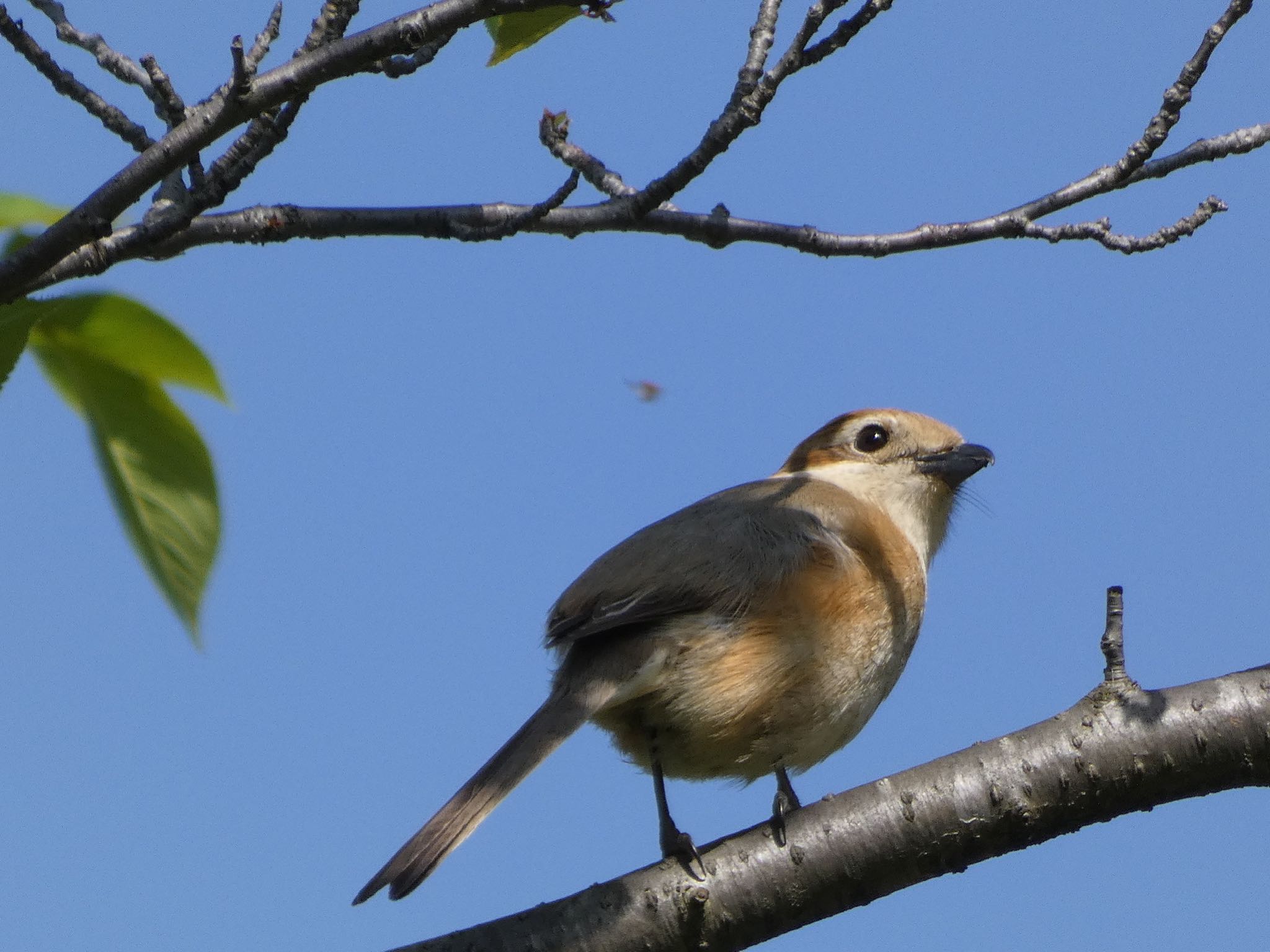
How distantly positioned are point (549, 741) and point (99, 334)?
1.80 m

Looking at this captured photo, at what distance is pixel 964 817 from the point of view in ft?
11.1

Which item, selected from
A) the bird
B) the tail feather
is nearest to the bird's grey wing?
the bird

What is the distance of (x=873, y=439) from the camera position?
20.0 ft

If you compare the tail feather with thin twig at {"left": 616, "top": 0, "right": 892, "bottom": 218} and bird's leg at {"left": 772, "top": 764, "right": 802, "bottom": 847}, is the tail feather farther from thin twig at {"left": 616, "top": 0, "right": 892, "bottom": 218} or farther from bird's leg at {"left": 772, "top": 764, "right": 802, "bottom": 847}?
thin twig at {"left": 616, "top": 0, "right": 892, "bottom": 218}

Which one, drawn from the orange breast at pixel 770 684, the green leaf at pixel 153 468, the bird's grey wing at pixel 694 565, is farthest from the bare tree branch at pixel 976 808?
the green leaf at pixel 153 468

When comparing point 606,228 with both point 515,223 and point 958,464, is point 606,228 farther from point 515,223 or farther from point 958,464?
point 958,464

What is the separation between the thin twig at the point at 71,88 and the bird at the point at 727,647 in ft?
6.18

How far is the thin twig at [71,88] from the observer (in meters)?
2.97

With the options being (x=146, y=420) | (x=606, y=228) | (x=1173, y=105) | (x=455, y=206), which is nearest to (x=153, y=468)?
(x=146, y=420)

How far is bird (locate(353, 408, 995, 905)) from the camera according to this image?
4.14 meters

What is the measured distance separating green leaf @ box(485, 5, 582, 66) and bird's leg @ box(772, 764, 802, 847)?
2058 mm

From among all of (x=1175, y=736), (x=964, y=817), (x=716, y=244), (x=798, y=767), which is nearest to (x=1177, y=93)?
(x=716, y=244)

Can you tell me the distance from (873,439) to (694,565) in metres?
1.97

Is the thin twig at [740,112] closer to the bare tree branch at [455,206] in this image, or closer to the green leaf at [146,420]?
the bare tree branch at [455,206]
